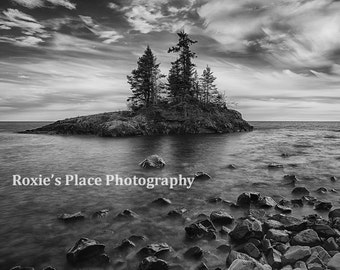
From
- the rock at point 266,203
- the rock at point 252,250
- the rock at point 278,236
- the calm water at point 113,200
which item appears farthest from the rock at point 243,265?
the rock at point 266,203

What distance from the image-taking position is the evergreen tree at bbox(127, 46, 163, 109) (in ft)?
193

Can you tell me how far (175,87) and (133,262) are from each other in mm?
52482

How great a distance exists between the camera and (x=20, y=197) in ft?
38.1

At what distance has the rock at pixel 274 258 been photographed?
5.85 metres

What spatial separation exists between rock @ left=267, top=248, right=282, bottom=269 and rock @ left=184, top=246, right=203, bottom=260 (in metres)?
1.70

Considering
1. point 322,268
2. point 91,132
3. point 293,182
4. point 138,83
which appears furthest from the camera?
point 138,83

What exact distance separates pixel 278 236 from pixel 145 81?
55.1 m

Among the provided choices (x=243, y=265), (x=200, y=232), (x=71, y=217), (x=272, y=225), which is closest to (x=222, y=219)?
(x=200, y=232)

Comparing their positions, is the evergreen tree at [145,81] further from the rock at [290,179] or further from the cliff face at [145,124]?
the rock at [290,179]

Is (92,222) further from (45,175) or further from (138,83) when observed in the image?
(138,83)

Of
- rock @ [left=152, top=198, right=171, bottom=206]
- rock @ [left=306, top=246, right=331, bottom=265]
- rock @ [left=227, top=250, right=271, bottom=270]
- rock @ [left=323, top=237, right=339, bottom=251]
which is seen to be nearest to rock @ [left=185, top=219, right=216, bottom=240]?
rock @ [left=227, top=250, right=271, bottom=270]

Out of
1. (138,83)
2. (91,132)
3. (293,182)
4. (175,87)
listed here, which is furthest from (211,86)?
(293,182)

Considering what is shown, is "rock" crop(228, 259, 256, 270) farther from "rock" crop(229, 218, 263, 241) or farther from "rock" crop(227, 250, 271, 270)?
"rock" crop(229, 218, 263, 241)

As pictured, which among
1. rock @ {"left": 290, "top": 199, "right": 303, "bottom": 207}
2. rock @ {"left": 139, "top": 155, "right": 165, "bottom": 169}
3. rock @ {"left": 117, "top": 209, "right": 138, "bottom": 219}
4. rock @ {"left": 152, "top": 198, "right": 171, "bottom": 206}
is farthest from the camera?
rock @ {"left": 139, "top": 155, "right": 165, "bottom": 169}
